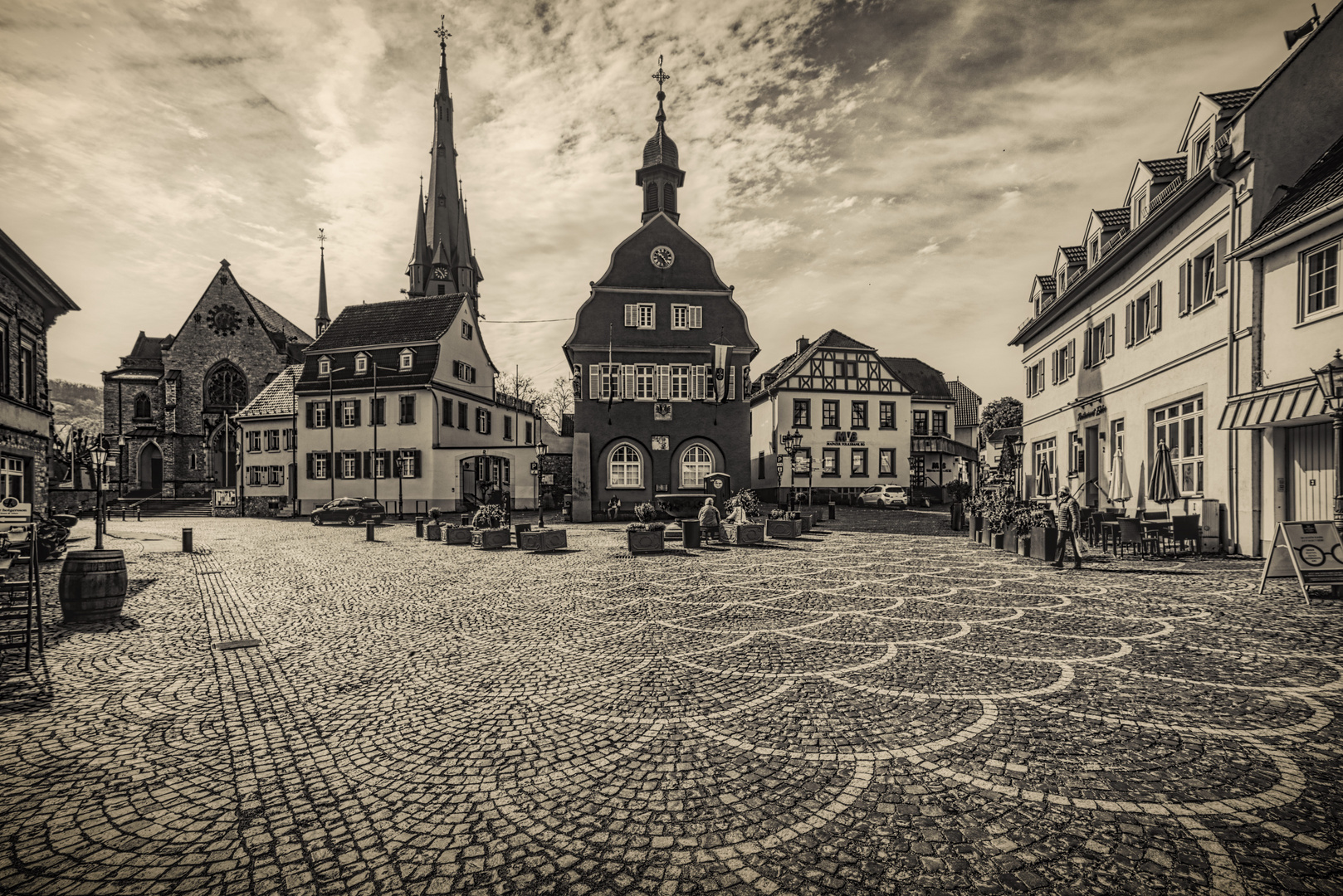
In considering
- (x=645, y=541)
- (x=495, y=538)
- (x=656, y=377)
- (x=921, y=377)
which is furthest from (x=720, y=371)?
(x=921, y=377)

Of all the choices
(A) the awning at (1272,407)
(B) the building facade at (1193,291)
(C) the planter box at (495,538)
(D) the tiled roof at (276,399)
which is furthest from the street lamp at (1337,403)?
(D) the tiled roof at (276,399)

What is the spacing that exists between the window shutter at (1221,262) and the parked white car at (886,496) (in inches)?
1070

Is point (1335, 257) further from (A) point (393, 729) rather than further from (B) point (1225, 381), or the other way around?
(A) point (393, 729)

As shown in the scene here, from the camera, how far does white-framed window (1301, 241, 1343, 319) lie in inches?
465

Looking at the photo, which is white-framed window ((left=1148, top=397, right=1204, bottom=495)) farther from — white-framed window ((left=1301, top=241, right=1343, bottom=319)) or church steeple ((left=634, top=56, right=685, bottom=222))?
church steeple ((left=634, top=56, right=685, bottom=222))

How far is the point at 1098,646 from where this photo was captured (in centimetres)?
731

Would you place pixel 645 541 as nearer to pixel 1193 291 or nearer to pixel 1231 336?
pixel 1231 336

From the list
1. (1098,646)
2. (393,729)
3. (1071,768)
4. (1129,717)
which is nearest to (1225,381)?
(1098,646)

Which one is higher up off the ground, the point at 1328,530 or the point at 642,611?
the point at 1328,530

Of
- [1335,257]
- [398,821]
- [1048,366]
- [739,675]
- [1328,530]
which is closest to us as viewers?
[398,821]

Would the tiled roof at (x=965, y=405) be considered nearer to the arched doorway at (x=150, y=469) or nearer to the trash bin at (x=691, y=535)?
the trash bin at (x=691, y=535)

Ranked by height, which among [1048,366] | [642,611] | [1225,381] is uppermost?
[1048,366]

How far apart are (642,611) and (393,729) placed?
187 inches

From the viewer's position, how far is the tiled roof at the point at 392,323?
4097cm
